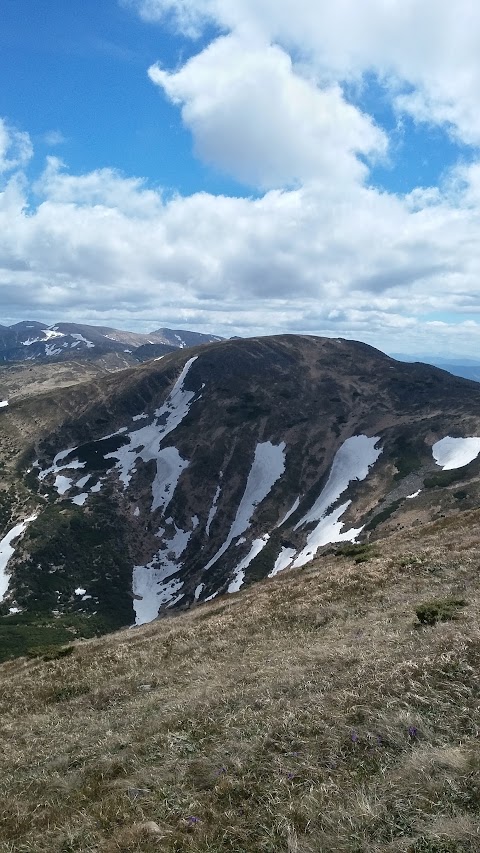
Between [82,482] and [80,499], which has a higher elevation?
[82,482]

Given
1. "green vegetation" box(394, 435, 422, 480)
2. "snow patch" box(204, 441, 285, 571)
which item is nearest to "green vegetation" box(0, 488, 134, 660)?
"snow patch" box(204, 441, 285, 571)

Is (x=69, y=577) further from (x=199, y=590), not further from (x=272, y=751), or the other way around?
(x=272, y=751)

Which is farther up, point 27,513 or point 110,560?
point 27,513

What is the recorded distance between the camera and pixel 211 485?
15000 centimetres

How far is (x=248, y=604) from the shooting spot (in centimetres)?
3269

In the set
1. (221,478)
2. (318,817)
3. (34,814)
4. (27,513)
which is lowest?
(27,513)

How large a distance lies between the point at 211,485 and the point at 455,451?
7306cm

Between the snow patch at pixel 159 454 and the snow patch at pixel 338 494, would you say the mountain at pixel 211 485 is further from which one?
the snow patch at pixel 159 454

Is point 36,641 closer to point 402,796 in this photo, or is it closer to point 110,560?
point 110,560

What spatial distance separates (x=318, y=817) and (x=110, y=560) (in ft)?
431

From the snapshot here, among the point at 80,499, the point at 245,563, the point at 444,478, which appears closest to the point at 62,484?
the point at 80,499

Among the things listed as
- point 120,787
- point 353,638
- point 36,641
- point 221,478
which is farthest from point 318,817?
point 221,478

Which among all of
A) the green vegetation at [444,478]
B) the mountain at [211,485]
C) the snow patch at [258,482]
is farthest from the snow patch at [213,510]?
the green vegetation at [444,478]

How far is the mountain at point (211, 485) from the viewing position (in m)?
109
